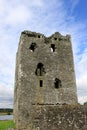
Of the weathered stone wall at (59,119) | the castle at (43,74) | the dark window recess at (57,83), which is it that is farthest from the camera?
the dark window recess at (57,83)

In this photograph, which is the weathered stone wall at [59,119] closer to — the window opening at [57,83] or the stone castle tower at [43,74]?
the stone castle tower at [43,74]

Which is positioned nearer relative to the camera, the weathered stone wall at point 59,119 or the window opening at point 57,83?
the weathered stone wall at point 59,119

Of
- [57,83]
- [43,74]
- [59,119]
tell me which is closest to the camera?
[59,119]

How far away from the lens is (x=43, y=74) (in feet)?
75.2

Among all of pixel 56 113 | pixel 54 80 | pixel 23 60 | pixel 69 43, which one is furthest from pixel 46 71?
pixel 56 113

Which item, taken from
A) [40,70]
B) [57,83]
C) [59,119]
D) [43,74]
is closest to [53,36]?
[40,70]

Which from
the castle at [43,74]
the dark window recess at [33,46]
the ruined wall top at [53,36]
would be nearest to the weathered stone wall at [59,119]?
the castle at [43,74]

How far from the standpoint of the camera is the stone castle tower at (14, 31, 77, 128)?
840 inches

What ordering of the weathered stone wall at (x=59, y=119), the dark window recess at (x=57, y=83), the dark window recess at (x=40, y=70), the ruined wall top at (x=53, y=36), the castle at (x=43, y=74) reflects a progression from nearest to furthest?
1. the weathered stone wall at (x=59, y=119)
2. the castle at (x=43, y=74)
3. the dark window recess at (x=40, y=70)
4. the dark window recess at (x=57, y=83)
5. the ruined wall top at (x=53, y=36)

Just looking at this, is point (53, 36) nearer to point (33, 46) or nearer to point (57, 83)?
point (33, 46)

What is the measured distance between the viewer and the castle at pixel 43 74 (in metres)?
21.2

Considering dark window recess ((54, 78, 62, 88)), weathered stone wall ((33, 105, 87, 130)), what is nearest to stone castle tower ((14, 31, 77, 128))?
dark window recess ((54, 78, 62, 88))

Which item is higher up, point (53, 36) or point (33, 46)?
point (53, 36)

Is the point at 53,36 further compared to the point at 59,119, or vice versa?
the point at 53,36
